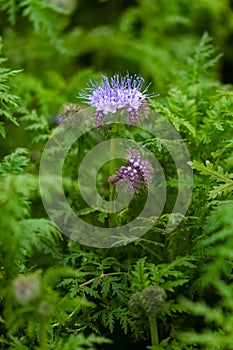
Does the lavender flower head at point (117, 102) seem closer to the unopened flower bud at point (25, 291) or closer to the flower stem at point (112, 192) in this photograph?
the flower stem at point (112, 192)

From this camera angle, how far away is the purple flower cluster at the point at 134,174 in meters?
1.18

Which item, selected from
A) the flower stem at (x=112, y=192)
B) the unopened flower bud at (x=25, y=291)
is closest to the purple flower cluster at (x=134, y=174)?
the flower stem at (x=112, y=192)

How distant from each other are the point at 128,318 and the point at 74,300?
0.47 ft

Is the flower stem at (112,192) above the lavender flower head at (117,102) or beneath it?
beneath

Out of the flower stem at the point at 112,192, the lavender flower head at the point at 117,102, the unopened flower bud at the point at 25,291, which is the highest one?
the lavender flower head at the point at 117,102

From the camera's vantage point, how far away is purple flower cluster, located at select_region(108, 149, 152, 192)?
3.88ft

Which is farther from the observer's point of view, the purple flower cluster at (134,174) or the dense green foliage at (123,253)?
the purple flower cluster at (134,174)

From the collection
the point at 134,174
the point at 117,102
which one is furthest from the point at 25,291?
the point at 117,102

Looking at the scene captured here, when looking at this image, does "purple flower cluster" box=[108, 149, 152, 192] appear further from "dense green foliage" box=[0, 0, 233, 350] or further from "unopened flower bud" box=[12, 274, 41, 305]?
"unopened flower bud" box=[12, 274, 41, 305]

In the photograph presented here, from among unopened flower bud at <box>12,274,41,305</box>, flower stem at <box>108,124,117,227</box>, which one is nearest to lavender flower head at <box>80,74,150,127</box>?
flower stem at <box>108,124,117,227</box>

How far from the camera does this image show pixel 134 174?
1186 mm

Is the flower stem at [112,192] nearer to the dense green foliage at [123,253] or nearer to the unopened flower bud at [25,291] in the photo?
the dense green foliage at [123,253]

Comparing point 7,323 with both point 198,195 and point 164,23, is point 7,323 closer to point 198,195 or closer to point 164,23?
point 198,195

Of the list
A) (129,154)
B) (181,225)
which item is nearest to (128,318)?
(181,225)
